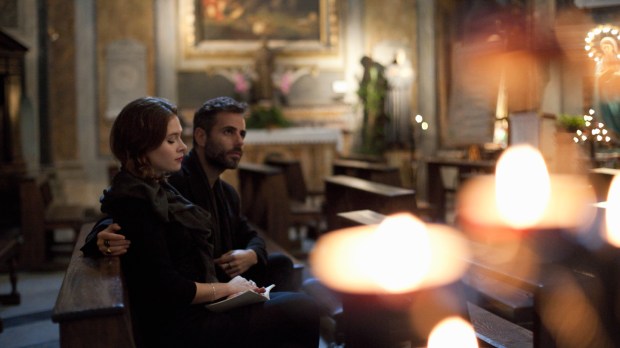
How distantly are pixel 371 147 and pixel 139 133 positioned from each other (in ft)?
28.7

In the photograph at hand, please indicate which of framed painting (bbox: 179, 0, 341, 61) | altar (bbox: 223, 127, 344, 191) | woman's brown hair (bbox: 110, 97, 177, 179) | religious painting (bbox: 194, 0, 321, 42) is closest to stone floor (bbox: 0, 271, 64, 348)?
woman's brown hair (bbox: 110, 97, 177, 179)

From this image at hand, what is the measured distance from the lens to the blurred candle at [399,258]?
8.83 feet

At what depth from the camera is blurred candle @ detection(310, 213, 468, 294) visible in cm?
269

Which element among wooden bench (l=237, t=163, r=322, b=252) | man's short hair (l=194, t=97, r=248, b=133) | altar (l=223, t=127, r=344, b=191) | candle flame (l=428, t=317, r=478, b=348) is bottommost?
candle flame (l=428, t=317, r=478, b=348)

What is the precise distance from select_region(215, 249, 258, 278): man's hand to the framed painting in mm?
8646

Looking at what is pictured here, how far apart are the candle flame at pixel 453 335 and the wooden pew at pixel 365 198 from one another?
113 cm

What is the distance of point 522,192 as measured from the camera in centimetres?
462

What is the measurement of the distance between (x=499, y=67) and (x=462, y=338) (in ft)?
28.4

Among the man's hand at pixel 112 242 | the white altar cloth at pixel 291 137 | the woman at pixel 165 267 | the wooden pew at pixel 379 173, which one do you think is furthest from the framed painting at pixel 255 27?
the man's hand at pixel 112 242

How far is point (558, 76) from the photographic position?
8750 millimetres

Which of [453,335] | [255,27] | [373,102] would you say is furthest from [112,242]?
[255,27]

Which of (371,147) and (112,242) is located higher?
(371,147)

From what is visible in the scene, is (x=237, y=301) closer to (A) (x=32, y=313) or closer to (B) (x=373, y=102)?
(A) (x=32, y=313)

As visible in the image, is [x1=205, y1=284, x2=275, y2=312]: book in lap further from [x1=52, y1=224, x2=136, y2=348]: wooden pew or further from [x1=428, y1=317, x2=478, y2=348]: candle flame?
[x1=428, y1=317, x2=478, y2=348]: candle flame
